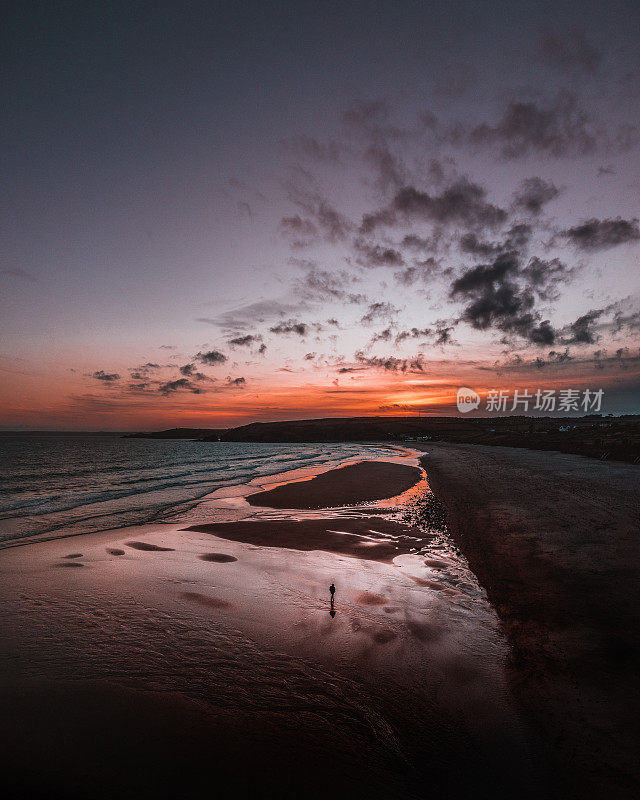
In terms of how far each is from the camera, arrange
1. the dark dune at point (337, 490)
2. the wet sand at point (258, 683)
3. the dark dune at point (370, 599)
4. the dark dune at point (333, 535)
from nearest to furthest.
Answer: the wet sand at point (258, 683), the dark dune at point (370, 599), the dark dune at point (333, 535), the dark dune at point (337, 490)

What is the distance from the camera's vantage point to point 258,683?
7.03 metres

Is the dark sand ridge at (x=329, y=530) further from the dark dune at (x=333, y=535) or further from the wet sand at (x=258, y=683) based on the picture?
the wet sand at (x=258, y=683)

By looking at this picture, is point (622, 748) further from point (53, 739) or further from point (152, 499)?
point (152, 499)

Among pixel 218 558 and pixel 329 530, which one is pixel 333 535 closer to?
pixel 329 530

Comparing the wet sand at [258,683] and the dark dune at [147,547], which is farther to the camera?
the dark dune at [147,547]

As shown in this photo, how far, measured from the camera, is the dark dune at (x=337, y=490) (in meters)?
25.0

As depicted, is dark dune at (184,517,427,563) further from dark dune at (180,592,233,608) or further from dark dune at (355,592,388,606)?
dark dune at (180,592,233,608)

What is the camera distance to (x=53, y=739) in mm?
5664

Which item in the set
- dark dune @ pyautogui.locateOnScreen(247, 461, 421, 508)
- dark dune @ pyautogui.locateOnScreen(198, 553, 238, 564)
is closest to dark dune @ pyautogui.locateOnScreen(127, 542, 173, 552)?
dark dune @ pyautogui.locateOnScreen(198, 553, 238, 564)

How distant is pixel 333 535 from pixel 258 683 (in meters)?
10.2

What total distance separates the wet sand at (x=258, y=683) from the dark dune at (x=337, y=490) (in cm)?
1160

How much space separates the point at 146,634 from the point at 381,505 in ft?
54.6

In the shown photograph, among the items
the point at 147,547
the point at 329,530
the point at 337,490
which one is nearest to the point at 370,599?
the point at 329,530

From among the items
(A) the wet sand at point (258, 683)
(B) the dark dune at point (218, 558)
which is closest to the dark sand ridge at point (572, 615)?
(A) the wet sand at point (258, 683)
